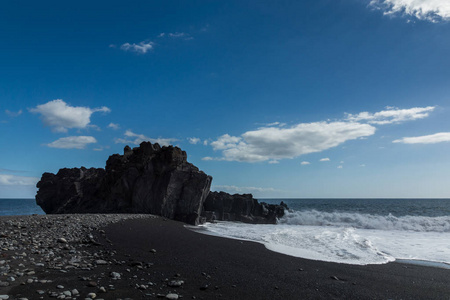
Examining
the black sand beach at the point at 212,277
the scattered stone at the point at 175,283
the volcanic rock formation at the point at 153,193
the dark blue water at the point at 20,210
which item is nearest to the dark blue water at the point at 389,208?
the volcanic rock formation at the point at 153,193

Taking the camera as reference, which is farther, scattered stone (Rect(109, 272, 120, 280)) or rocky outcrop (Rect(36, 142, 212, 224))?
rocky outcrop (Rect(36, 142, 212, 224))

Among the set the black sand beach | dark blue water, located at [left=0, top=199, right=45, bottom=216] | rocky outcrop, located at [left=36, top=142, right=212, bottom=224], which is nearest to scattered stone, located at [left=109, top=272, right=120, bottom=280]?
the black sand beach

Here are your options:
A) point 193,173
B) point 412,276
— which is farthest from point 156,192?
point 412,276

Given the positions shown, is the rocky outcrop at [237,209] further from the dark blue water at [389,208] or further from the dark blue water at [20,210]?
the dark blue water at [20,210]

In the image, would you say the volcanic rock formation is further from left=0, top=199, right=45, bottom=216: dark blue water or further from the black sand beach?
left=0, top=199, right=45, bottom=216: dark blue water

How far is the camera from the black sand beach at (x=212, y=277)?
7270mm

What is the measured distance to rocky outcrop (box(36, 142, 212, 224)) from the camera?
29.9 meters

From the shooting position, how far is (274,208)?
4425 cm

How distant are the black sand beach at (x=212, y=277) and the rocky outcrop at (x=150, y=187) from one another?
649 inches

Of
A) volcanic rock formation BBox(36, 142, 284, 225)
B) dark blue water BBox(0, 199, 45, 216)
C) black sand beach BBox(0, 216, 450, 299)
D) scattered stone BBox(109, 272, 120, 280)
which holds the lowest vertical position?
dark blue water BBox(0, 199, 45, 216)

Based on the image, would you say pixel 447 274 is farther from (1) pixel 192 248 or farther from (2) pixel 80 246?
(2) pixel 80 246

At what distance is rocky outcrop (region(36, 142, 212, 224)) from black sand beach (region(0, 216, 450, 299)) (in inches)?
649

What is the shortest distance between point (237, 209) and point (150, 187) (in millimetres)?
13899

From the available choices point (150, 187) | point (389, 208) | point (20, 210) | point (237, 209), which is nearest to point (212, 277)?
Answer: point (150, 187)
